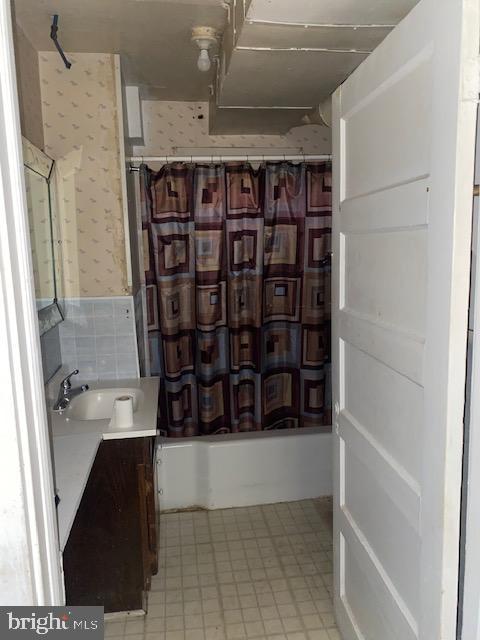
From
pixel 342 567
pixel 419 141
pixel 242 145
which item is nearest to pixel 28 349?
pixel 419 141

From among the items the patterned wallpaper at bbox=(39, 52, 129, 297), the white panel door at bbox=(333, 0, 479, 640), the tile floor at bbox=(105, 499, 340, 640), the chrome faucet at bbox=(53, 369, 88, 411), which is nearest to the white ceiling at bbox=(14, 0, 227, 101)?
the patterned wallpaper at bbox=(39, 52, 129, 297)

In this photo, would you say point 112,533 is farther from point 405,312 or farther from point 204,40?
point 204,40

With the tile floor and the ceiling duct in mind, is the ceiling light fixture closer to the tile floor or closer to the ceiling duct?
the ceiling duct

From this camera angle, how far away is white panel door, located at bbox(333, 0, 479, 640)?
0.95 m

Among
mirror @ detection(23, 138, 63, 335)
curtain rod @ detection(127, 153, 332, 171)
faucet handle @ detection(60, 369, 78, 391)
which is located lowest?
faucet handle @ detection(60, 369, 78, 391)

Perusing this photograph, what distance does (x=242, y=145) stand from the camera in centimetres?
317

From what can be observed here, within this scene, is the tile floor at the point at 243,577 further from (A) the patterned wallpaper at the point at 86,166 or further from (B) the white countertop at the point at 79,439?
(A) the patterned wallpaper at the point at 86,166

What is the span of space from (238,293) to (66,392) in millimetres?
1068

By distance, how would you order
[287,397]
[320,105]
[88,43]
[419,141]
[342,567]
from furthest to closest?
[287,397] → [320,105] → [88,43] → [342,567] → [419,141]

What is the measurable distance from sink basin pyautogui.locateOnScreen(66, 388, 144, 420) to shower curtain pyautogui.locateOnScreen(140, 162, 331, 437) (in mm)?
460

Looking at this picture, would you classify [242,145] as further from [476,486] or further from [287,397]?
[476,486]

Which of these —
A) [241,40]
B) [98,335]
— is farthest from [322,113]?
[98,335]

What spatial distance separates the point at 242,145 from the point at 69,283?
1.42 metres

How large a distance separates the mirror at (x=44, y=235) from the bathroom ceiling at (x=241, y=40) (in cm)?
53
